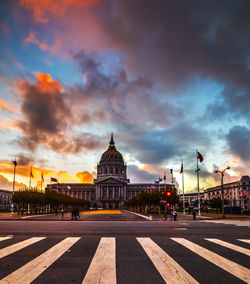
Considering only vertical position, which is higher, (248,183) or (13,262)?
(248,183)

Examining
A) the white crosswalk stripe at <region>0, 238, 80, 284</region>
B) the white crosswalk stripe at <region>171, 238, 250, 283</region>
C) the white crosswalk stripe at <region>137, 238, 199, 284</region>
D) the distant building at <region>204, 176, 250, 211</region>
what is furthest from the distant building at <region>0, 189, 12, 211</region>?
the white crosswalk stripe at <region>171, 238, 250, 283</region>

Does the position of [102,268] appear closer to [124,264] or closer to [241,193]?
[124,264]

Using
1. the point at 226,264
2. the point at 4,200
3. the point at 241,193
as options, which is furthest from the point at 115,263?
the point at 4,200

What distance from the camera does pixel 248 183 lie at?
140m

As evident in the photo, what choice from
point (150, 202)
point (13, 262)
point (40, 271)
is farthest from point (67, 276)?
point (150, 202)

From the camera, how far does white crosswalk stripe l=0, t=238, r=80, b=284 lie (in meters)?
6.35

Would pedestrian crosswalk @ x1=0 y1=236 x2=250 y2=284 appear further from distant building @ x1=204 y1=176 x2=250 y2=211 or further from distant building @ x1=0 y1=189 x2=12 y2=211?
distant building @ x1=0 y1=189 x2=12 y2=211

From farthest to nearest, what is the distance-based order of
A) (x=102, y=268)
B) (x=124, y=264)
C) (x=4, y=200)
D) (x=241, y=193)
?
(x=4, y=200), (x=241, y=193), (x=124, y=264), (x=102, y=268)

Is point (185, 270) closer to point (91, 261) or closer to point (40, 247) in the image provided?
point (91, 261)

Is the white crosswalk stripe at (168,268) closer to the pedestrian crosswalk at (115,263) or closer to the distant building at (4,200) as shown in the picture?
the pedestrian crosswalk at (115,263)

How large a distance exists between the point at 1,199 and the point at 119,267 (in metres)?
182

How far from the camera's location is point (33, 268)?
24.5ft

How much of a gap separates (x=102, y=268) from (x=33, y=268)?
190cm

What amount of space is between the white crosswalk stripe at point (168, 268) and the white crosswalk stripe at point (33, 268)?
10.4 feet
